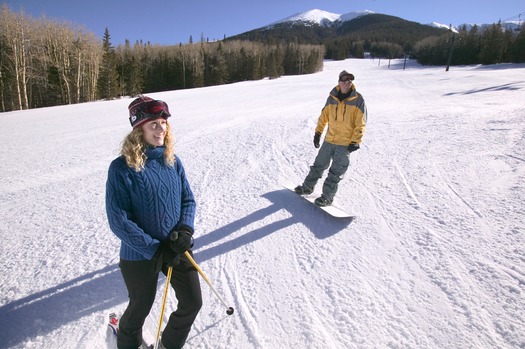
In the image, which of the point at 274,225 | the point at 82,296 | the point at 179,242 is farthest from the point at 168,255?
the point at 274,225

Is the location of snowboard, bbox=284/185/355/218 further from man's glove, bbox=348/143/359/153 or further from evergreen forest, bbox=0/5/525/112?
evergreen forest, bbox=0/5/525/112

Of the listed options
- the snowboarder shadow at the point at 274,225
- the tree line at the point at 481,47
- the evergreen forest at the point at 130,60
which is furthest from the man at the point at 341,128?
the tree line at the point at 481,47

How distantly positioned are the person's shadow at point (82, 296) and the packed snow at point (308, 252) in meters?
0.01

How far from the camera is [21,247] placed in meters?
3.57

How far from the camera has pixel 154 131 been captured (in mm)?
1953

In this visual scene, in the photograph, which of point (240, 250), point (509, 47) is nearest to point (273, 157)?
point (240, 250)

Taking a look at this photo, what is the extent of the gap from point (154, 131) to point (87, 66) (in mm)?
41755

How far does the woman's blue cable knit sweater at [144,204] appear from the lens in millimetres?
1771

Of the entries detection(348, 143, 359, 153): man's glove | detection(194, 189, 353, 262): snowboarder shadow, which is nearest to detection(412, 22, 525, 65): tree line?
detection(348, 143, 359, 153): man's glove

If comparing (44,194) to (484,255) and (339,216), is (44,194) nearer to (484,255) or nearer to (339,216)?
(339,216)

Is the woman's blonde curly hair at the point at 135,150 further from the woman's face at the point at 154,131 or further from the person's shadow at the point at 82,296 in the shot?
the person's shadow at the point at 82,296

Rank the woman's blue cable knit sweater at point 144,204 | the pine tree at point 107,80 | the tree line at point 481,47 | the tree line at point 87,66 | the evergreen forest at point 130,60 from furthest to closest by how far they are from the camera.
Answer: the tree line at point 481,47
the pine tree at point 107,80
the evergreen forest at point 130,60
the tree line at point 87,66
the woman's blue cable knit sweater at point 144,204

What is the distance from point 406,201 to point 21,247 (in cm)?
546

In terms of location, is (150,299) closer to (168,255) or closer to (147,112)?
(168,255)
